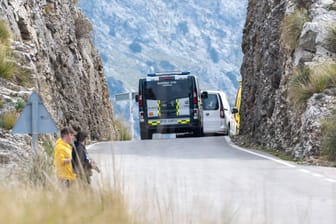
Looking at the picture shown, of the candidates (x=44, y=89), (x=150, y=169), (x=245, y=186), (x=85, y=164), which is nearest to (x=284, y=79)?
(x=44, y=89)

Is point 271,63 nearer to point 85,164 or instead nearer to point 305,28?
point 305,28

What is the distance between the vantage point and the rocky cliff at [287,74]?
23.5 meters

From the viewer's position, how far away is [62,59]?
34969 mm

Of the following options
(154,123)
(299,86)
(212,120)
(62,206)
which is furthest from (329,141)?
(212,120)

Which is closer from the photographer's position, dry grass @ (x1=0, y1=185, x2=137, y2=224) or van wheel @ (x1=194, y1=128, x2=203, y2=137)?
dry grass @ (x1=0, y1=185, x2=137, y2=224)

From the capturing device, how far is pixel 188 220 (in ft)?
22.7

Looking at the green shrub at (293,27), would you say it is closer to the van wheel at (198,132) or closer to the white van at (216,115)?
the van wheel at (198,132)

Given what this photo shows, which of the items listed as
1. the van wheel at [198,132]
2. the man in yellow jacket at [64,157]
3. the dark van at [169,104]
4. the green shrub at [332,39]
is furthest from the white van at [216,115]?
the man in yellow jacket at [64,157]

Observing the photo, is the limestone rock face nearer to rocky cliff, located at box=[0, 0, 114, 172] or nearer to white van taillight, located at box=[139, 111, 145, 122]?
rocky cliff, located at box=[0, 0, 114, 172]

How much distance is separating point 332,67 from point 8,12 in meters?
9.71

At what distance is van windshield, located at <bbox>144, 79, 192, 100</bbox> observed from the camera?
3772cm

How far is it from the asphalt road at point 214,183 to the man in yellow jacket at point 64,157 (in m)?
0.47

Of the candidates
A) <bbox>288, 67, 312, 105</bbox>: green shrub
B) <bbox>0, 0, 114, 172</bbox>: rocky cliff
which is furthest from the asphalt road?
<bbox>0, 0, 114, 172</bbox>: rocky cliff

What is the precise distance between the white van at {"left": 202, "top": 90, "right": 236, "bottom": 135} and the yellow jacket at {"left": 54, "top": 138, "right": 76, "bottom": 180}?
27465 mm
